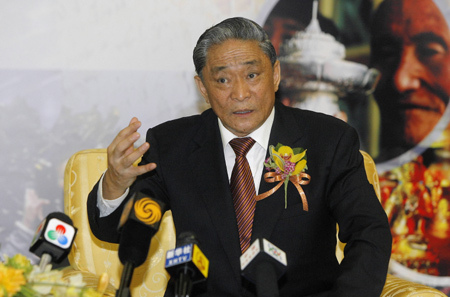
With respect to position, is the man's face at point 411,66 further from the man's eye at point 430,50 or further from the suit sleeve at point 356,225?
the suit sleeve at point 356,225

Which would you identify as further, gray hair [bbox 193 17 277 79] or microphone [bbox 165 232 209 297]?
gray hair [bbox 193 17 277 79]

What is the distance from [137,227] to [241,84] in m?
1.10

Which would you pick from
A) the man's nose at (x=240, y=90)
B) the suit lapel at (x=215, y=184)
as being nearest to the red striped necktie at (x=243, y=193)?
the suit lapel at (x=215, y=184)

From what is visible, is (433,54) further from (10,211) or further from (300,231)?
(10,211)

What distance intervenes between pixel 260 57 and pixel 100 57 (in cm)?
124

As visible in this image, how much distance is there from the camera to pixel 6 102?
3199mm

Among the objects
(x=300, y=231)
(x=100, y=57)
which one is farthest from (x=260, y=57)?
(x=100, y=57)

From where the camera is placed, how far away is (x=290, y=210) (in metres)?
2.30

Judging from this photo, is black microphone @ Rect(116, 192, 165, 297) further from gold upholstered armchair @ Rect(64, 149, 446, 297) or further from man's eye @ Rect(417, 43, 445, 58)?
man's eye @ Rect(417, 43, 445, 58)

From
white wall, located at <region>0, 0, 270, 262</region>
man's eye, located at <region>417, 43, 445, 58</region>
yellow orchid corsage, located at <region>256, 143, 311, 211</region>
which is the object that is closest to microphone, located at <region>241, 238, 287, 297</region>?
yellow orchid corsage, located at <region>256, 143, 311, 211</region>

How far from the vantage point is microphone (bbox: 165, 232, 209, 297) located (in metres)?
1.31

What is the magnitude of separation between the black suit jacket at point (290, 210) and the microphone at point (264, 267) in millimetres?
794

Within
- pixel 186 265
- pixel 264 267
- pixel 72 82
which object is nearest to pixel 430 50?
pixel 72 82

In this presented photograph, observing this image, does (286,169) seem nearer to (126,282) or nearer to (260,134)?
(260,134)
